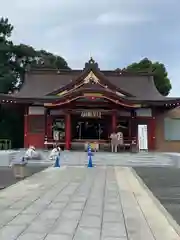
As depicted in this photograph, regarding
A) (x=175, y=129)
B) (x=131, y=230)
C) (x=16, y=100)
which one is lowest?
(x=131, y=230)

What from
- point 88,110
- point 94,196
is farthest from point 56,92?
point 94,196

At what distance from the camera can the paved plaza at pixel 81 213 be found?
5316mm

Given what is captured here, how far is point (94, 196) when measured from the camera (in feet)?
29.1

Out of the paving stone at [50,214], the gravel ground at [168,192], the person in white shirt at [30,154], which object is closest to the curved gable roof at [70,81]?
the person in white shirt at [30,154]

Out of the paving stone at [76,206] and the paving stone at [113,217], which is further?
the paving stone at [76,206]

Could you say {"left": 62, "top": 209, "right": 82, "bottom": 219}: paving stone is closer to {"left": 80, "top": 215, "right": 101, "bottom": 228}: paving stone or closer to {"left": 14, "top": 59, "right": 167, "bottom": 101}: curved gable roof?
{"left": 80, "top": 215, "right": 101, "bottom": 228}: paving stone

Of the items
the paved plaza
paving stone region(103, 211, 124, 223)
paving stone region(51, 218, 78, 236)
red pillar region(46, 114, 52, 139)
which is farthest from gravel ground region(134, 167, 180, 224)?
red pillar region(46, 114, 52, 139)

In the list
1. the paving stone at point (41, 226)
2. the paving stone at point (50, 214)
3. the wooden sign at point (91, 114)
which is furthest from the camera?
the wooden sign at point (91, 114)

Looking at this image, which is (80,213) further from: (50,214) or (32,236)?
(32,236)

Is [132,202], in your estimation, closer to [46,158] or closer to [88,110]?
[46,158]

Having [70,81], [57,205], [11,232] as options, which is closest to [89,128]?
[70,81]

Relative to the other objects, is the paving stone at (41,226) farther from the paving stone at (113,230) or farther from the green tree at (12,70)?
the green tree at (12,70)

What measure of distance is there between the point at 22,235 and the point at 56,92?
73.5 ft

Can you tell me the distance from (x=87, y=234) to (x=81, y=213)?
1.52 meters
